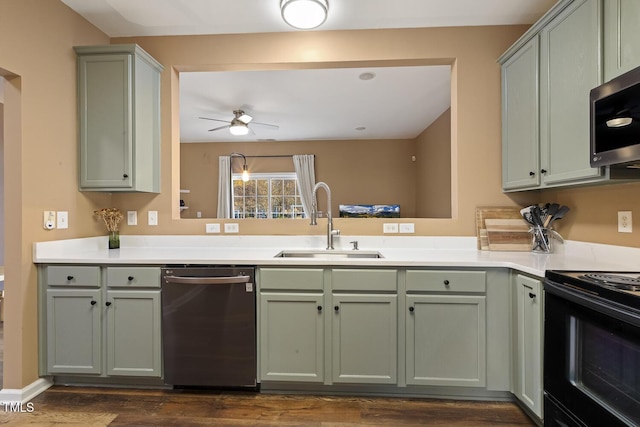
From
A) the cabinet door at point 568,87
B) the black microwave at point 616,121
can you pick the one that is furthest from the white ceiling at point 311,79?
the black microwave at point 616,121

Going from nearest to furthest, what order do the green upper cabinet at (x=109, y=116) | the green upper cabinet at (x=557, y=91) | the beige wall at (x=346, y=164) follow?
1. the green upper cabinet at (x=557, y=91)
2. the green upper cabinet at (x=109, y=116)
3. the beige wall at (x=346, y=164)

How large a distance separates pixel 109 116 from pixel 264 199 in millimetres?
4665

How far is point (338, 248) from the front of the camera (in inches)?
102

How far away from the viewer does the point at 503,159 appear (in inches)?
95.7

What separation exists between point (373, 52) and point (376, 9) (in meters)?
0.31

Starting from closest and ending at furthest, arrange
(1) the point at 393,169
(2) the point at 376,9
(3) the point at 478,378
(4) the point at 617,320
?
(4) the point at 617,320 → (3) the point at 478,378 → (2) the point at 376,9 → (1) the point at 393,169

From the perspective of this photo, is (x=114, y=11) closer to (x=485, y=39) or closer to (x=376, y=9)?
(x=376, y=9)

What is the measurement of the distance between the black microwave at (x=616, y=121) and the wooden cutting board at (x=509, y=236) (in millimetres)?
957

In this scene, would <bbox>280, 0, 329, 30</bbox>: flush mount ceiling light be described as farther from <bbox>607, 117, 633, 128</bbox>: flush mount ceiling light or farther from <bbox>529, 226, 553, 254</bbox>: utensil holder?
<bbox>529, 226, 553, 254</bbox>: utensil holder

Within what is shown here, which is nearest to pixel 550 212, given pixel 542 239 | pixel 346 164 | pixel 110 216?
pixel 542 239

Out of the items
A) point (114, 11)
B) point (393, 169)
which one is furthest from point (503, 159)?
point (393, 169)

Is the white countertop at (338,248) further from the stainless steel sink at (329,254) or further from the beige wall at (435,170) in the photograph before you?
the beige wall at (435,170)

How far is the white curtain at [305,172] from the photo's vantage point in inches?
266

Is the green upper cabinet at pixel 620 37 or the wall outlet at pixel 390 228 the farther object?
the wall outlet at pixel 390 228
